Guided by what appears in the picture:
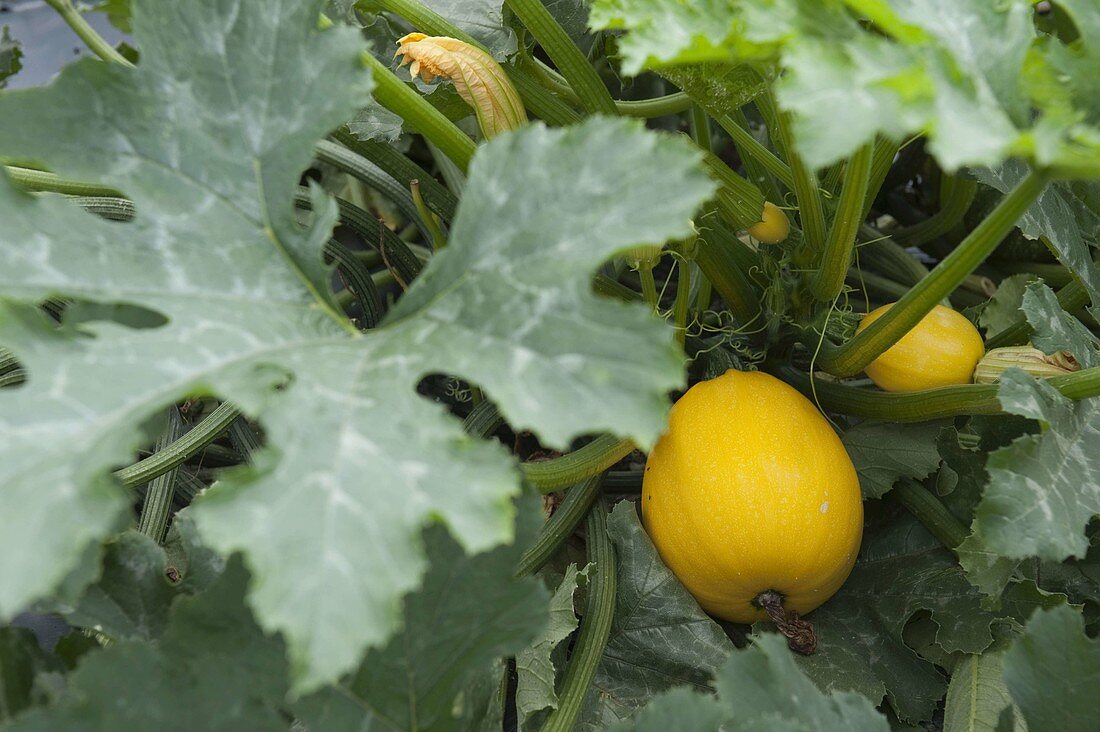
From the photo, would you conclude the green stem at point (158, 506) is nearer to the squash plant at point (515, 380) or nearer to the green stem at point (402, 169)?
the squash plant at point (515, 380)

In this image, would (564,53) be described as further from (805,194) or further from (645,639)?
(645,639)

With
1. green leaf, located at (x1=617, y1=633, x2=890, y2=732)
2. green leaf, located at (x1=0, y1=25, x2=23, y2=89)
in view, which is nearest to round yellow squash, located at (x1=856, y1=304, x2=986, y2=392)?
green leaf, located at (x1=617, y1=633, x2=890, y2=732)

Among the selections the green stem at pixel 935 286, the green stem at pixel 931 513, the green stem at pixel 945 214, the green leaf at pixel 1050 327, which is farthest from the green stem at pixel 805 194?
the green stem at pixel 945 214

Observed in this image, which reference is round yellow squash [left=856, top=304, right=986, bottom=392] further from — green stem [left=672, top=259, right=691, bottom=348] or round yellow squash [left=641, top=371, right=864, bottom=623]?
green stem [left=672, top=259, right=691, bottom=348]

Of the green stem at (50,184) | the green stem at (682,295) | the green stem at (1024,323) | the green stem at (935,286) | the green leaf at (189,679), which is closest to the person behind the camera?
the green leaf at (189,679)

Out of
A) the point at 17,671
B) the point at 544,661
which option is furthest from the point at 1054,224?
the point at 17,671

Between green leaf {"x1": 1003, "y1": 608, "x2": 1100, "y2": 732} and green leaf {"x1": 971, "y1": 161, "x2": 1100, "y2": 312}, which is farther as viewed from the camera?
green leaf {"x1": 971, "y1": 161, "x2": 1100, "y2": 312}

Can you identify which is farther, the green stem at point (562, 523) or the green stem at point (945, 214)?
the green stem at point (945, 214)
